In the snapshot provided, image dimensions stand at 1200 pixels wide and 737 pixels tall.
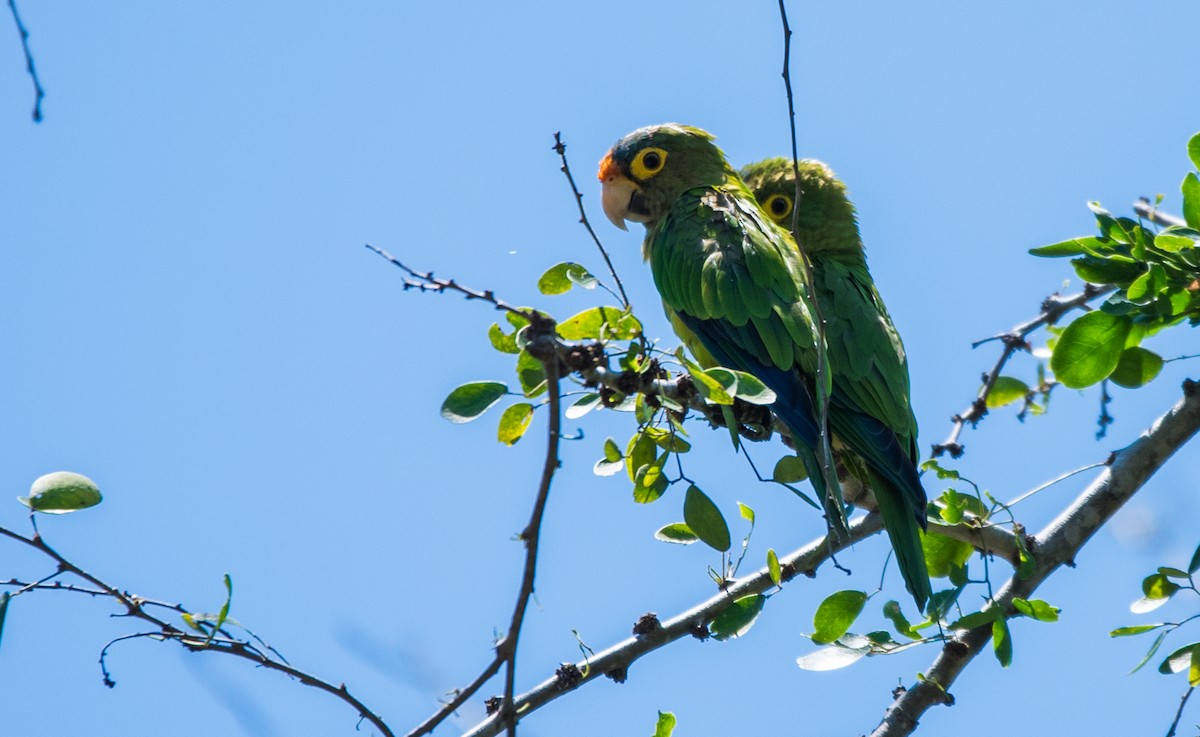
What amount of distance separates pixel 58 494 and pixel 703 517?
166 cm

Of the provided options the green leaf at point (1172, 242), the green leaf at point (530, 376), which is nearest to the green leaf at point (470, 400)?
the green leaf at point (530, 376)

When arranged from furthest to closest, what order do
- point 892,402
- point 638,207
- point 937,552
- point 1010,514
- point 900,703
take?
1. point 638,207
2. point 892,402
3. point 937,552
4. point 1010,514
5. point 900,703

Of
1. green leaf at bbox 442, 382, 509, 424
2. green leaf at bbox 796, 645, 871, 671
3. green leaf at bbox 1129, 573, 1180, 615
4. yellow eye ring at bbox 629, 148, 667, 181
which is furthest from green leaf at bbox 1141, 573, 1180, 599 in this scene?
yellow eye ring at bbox 629, 148, 667, 181

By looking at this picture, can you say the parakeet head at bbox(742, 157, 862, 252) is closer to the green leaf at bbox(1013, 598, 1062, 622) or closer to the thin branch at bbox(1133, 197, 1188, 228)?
the thin branch at bbox(1133, 197, 1188, 228)

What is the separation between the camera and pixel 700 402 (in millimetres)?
3389

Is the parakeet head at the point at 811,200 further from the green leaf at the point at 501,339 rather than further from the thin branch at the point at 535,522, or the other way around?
the thin branch at the point at 535,522

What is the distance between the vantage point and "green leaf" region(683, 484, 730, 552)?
3186 mm

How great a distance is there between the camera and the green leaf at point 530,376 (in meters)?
2.88

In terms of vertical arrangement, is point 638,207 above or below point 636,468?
above

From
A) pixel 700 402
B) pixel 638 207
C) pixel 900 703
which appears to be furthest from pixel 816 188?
pixel 900 703

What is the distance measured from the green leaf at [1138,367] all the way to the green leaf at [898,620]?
1.27 meters

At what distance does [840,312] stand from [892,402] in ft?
1.73

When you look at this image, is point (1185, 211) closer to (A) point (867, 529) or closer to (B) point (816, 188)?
(A) point (867, 529)

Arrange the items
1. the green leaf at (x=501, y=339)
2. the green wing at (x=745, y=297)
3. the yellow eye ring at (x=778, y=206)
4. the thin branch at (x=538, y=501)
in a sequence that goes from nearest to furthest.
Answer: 1. the thin branch at (x=538, y=501)
2. the green leaf at (x=501, y=339)
3. the green wing at (x=745, y=297)
4. the yellow eye ring at (x=778, y=206)
